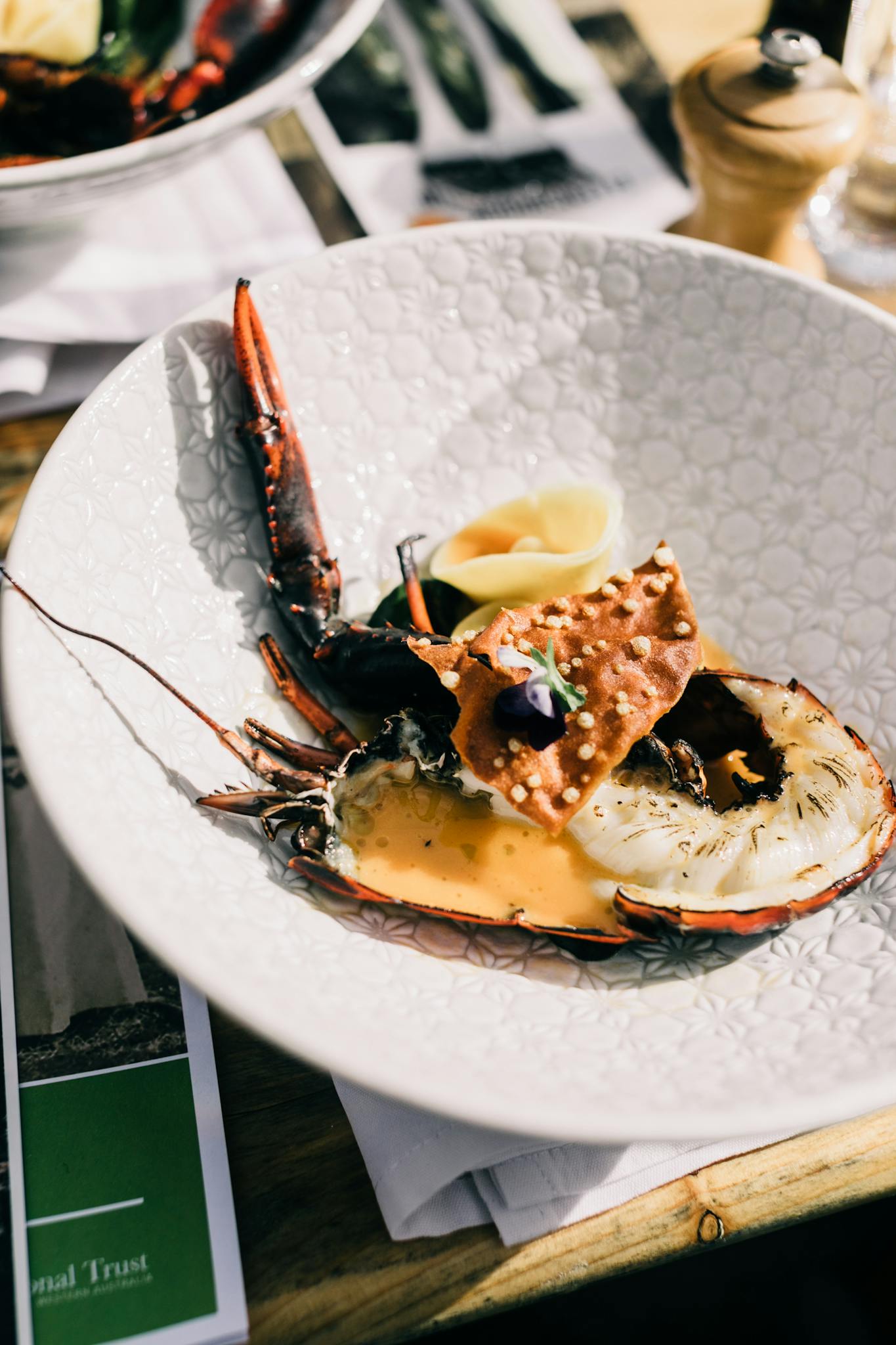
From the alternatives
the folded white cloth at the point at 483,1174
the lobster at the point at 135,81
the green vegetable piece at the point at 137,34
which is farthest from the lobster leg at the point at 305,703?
the green vegetable piece at the point at 137,34

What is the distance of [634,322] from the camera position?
136 cm

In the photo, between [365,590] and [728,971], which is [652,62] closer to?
[365,590]

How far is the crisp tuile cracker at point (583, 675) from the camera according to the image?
100cm

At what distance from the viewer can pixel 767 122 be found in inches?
56.6

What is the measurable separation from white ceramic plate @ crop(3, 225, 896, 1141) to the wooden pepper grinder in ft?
0.83

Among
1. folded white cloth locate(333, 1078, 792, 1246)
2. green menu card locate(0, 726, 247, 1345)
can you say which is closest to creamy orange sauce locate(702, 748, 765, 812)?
folded white cloth locate(333, 1078, 792, 1246)

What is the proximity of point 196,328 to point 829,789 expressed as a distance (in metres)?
0.84

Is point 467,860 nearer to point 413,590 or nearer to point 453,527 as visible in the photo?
point 413,590

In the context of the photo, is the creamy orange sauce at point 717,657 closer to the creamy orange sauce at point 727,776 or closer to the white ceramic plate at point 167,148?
the creamy orange sauce at point 727,776

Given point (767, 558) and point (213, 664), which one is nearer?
point (213, 664)

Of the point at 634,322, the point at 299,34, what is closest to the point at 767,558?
the point at 634,322

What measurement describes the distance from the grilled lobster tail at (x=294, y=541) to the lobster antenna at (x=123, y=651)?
0.49 feet

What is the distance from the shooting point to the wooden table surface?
930 mm

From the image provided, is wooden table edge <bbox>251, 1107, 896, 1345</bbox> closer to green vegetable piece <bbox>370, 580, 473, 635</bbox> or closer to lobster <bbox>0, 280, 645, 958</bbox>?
lobster <bbox>0, 280, 645, 958</bbox>
